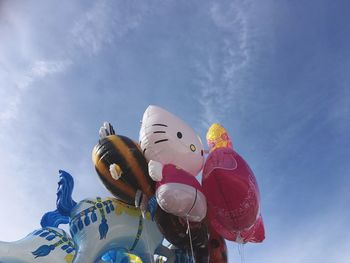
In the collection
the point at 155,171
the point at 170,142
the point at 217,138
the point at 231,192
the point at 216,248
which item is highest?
the point at 217,138

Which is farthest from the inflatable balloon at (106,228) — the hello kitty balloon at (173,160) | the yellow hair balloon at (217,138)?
the yellow hair balloon at (217,138)

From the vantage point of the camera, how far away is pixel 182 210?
417cm

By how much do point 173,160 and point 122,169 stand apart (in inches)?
24.5

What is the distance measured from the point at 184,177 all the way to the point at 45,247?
2.22m

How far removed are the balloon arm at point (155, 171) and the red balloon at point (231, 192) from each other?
2.06 feet

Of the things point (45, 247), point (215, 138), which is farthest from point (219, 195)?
point (45, 247)

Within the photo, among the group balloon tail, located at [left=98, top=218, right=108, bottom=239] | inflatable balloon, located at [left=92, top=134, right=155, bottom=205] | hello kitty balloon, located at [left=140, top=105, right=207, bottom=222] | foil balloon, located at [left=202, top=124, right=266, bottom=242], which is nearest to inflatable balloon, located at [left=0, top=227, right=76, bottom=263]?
balloon tail, located at [left=98, top=218, right=108, bottom=239]

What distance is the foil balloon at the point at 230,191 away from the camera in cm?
430

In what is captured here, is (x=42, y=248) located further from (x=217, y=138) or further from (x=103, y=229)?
(x=217, y=138)

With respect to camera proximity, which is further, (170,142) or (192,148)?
(192,148)

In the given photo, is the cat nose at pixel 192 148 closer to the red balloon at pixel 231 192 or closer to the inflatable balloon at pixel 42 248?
the red balloon at pixel 231 192

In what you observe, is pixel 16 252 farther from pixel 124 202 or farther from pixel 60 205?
pixel 124 202

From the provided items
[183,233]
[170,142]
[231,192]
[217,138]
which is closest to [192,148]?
[170,142]

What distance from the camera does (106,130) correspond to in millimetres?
5215
